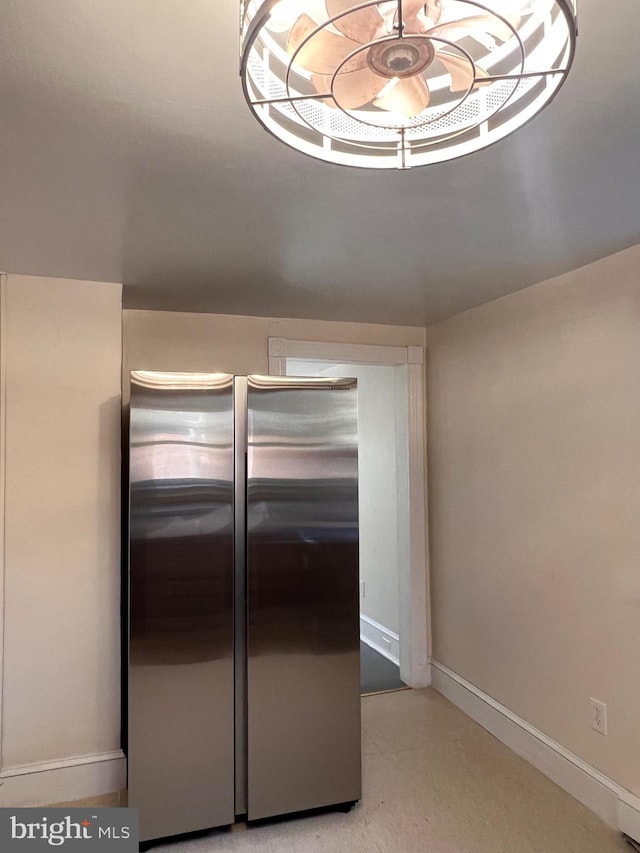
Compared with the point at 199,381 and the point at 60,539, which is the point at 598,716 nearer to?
the point at 199,381

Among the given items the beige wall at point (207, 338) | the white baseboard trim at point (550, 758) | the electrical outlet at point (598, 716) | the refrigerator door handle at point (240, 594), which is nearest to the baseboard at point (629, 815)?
the white baseboard trim at point (550, 758)

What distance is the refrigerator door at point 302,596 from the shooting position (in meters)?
2.29

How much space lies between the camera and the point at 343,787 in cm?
235

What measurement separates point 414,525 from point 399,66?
2986 millimetres

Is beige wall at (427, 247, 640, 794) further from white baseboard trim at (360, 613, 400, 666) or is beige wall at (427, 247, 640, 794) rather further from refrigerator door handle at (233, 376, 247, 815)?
refrigerator door handle at (233, 376, 247, 815)

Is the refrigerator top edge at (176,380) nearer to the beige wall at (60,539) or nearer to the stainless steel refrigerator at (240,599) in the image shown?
the stainless steel refrigerator at (240,599)

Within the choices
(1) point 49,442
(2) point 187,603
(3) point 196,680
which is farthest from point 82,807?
(1) point 49,442

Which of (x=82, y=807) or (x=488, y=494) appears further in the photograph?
(x=488, y=494)

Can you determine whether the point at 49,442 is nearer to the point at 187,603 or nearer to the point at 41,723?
the point at 187,603

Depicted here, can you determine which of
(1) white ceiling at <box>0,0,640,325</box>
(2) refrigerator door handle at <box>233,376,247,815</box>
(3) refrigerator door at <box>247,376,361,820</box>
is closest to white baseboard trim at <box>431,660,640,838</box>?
(3) refrigerator door at <box>247,376,361,820</box>

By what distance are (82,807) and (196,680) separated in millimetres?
771

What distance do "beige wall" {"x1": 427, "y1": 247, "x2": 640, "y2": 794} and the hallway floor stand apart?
232 mm

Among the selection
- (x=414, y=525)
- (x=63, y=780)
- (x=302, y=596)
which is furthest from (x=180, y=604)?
(x=414, y=525)

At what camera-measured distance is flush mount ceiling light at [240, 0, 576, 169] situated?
2.69ft
